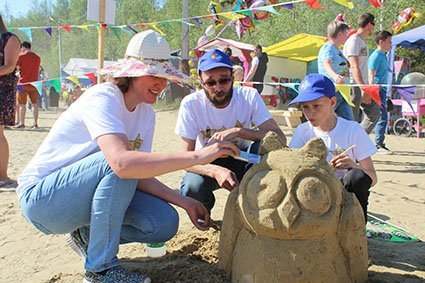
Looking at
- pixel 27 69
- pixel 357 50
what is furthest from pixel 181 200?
pixel 27 69

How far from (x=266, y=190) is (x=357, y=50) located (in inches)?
155

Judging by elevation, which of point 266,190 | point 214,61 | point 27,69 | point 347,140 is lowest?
point 266,190

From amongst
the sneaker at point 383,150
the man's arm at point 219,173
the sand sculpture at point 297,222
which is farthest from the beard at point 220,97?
the sneaker at point 383,150

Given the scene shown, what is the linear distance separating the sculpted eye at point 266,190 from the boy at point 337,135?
0.69 metres

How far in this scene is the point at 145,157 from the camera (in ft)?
6.25

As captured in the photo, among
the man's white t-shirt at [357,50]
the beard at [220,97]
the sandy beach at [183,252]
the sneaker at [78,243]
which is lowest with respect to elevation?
the sandy beach at [183,252]

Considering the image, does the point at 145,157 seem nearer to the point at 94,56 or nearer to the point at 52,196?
the point at 52,196

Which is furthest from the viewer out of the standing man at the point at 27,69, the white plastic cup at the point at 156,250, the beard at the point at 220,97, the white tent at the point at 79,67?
the white tent at the point at 79,67

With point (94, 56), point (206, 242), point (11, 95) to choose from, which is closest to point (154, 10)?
point (94, 56)

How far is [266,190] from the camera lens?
185 centimetres

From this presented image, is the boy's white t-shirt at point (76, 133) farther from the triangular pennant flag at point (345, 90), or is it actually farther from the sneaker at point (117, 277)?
the triangular pennant flag at point (345, 90)

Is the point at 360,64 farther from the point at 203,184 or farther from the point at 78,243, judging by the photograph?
the point at 78,243

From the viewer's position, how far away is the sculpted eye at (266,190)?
1.82m

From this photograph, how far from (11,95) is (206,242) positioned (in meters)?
2.70
